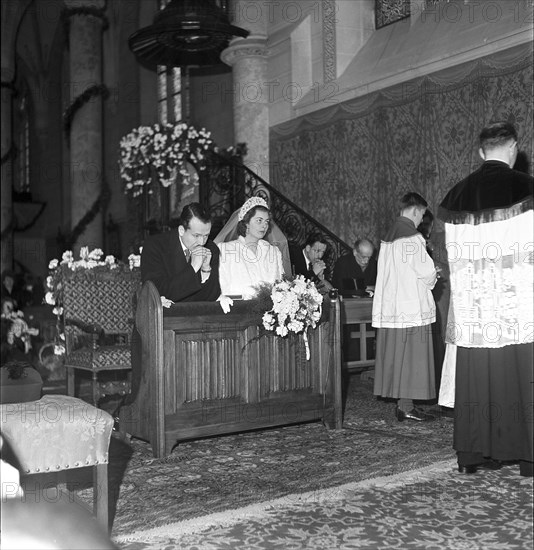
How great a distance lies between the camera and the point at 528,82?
8.19 m

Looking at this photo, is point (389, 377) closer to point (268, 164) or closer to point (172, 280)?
point (172, 280)

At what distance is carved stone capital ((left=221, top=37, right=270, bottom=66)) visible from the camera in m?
12.4

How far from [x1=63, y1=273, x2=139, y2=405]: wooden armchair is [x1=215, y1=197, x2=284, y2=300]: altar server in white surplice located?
1104mm

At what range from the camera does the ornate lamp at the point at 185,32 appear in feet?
36.0

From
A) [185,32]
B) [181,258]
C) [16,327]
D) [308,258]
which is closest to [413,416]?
[181,258]

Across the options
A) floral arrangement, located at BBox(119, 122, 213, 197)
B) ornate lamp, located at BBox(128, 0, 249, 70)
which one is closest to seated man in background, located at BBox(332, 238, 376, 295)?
floral arrangement, located at BBox(119, 122, 213, 197)

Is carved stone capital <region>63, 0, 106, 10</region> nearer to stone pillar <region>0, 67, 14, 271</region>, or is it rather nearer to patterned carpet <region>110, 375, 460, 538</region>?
stone pillar <region>0, 67, 14, 271</region>

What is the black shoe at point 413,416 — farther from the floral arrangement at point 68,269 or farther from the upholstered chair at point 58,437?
the upholstered chair at point 58,437

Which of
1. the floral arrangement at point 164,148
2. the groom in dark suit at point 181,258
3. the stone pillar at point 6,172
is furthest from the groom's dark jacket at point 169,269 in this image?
the stone pillar at point 6,172

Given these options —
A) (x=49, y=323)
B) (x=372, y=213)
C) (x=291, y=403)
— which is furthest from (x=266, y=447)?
(x=49, y=323)

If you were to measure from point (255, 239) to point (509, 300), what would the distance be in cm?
241

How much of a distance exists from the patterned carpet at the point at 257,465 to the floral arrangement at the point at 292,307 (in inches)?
30.8

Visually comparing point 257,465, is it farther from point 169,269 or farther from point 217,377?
point 169,269

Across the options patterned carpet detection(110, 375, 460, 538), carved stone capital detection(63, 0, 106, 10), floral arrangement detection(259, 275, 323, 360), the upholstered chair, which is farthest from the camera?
carved stone capital detection(63, 0, 106, 10)
